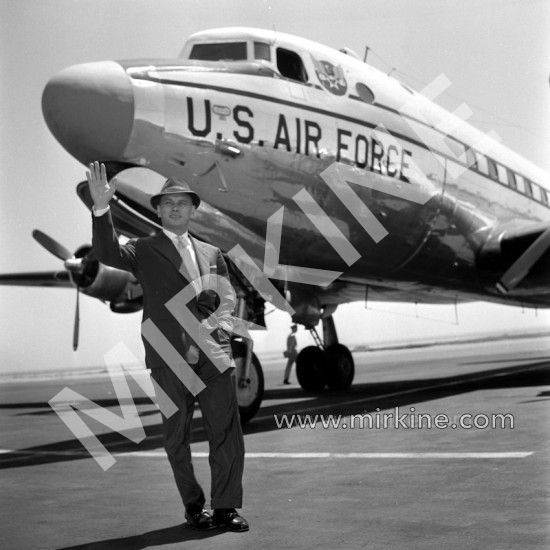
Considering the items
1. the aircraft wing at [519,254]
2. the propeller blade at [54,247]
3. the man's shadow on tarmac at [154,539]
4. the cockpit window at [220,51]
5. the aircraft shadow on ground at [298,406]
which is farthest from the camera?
the propeller blade at [54,247]

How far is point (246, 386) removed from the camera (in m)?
9.47

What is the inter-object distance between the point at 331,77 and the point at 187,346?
6.89 metres

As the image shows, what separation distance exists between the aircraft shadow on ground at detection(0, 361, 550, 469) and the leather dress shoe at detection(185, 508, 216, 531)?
3.57 m

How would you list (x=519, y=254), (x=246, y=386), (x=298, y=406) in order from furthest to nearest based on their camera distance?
(x=519, y=254), (x=298, y=406), (x=246, y=386)

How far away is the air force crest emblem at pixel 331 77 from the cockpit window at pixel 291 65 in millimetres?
298

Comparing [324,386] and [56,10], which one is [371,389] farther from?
[56,10]

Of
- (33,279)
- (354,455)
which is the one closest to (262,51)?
(354,455)

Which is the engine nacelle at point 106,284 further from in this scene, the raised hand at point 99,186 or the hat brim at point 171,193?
the raised hand at point 99,186

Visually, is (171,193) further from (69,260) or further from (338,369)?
(338,369)

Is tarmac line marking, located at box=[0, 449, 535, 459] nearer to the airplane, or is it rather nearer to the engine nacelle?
the airplane

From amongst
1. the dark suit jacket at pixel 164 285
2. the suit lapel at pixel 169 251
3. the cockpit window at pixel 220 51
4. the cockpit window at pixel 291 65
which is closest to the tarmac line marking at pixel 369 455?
the dark suit jacket at pixel 164 285

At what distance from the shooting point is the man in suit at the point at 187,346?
4.70m

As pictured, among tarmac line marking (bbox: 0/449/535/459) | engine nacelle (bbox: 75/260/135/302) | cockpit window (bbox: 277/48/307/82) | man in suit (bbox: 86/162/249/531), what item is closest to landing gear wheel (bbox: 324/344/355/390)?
engine nacelle (bbox: 75/260/135/302)

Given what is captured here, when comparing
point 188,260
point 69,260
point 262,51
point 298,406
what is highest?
point 262,51
